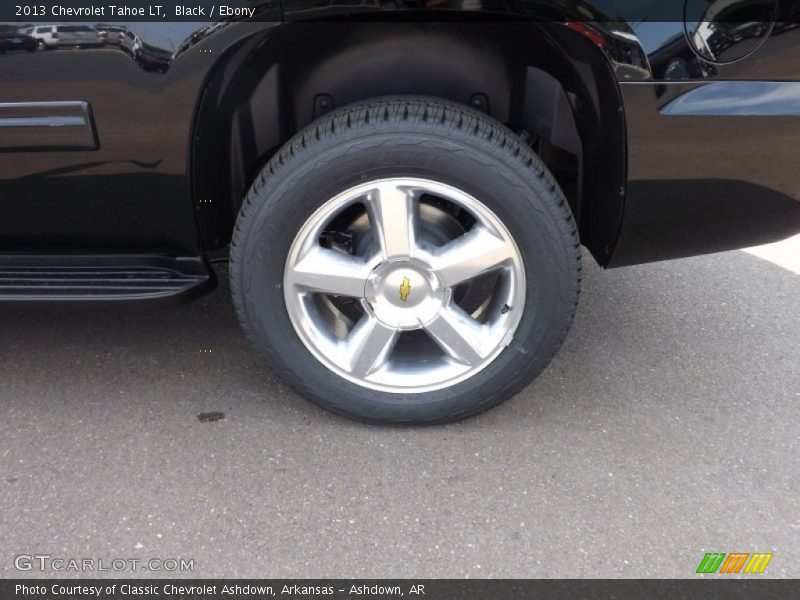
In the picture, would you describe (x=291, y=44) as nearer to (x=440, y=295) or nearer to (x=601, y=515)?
(x=440, y=295)

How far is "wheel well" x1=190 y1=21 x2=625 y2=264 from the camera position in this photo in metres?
1.90

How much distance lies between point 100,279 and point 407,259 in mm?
910

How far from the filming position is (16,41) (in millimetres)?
1750

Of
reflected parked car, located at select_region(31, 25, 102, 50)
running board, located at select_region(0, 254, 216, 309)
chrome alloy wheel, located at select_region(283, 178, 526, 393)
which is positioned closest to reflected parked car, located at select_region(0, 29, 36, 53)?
reflected parked car, located at select_region(31, 25, 102, 50)

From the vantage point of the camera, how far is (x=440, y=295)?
80.4 inches

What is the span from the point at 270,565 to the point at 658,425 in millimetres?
1239

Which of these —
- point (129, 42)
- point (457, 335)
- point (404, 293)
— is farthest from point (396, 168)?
point (129, 42)

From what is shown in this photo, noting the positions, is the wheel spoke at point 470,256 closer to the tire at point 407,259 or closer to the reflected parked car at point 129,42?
the tire at point 407,259

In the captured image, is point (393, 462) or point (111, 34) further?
point (393, 462)

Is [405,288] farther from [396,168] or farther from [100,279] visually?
[100,279]

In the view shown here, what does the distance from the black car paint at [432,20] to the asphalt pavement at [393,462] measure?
1.83ft

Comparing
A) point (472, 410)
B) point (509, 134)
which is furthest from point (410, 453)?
point (509, 134)

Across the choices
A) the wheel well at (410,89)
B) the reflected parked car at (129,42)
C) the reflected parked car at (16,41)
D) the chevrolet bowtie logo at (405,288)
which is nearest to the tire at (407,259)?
the chevrolet bowtie logo at (405,288)

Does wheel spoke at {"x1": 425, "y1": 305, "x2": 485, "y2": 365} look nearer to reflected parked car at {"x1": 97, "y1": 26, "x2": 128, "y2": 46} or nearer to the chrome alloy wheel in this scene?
the chrome alloy wheel
